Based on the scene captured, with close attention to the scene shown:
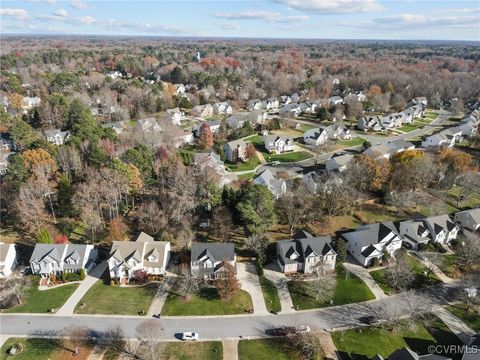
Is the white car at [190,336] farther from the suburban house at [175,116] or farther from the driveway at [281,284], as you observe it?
the suburban house at [175,116]

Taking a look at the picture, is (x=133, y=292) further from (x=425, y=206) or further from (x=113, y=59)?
(x=113, y=59)

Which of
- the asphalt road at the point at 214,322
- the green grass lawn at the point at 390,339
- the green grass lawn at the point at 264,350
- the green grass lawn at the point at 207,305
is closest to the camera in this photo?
the green grass lawn at the point at 264,350

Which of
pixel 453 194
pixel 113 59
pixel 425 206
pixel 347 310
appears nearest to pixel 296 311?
pixel 347 310

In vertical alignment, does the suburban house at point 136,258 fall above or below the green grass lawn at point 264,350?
above

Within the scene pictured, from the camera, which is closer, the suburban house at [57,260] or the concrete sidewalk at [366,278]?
the concrete sidewalk at [366,278]

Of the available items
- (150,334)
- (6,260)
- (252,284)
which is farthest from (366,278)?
(6,260)

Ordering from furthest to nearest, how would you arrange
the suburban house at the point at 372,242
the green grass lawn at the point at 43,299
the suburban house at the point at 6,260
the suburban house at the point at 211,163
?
the suburban house at the point at 211,163, the suburban house at the point at 372,242, the suburban house at the point at 6,260, the green grass lawn at the point at 43,299

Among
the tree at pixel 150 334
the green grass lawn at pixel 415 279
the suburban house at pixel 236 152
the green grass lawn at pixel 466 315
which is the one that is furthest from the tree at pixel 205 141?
the green grass lawn at pixel 466 315
